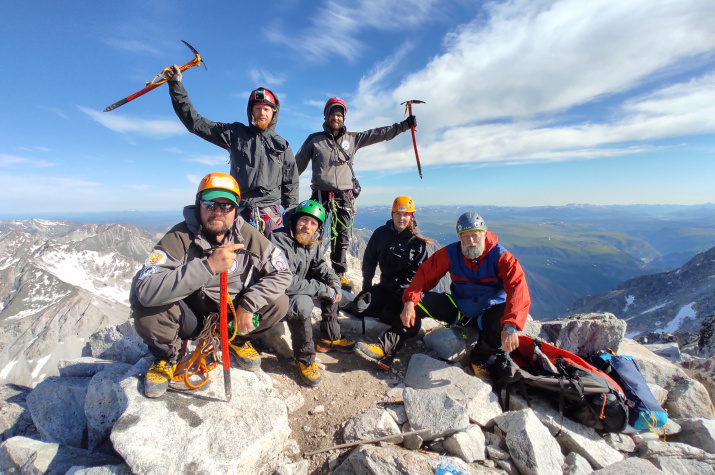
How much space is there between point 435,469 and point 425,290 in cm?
365

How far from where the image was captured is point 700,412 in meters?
6.29

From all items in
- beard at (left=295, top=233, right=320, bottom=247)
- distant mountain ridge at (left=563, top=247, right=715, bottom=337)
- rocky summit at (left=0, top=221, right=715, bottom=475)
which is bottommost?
distant mountain ridge at (left=563, top=247, right=715, bottom=337)

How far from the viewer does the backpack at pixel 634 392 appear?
16.8ft

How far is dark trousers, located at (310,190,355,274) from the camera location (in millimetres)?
9211

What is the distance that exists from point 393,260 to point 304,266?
2595 mm

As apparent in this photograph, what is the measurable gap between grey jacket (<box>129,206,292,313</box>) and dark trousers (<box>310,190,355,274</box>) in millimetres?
3878

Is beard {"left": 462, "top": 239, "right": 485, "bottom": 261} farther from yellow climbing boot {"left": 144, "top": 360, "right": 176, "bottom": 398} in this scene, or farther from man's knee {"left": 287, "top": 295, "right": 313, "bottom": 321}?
yellow climbing boot {"left": 144, "top": 360, "right": 176, "bottom": 398}

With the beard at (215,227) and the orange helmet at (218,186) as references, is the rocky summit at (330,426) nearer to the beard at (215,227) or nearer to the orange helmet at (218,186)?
the beard at (215,227)

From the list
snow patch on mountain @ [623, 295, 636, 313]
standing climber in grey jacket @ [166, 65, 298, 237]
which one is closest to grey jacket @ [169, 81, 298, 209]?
standing climber in grey jacket @ [166, 65, 298, 237]

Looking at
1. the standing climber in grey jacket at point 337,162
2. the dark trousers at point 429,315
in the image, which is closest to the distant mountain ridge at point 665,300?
the dark trousers at point 429,315

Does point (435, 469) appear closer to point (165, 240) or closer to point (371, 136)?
point (165, 240)

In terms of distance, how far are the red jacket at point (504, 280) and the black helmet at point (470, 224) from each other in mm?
291

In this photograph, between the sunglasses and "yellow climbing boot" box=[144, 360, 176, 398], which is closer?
"yellow climbing boot" box=[144, 360, 176, 398]

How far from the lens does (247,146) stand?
708cm
